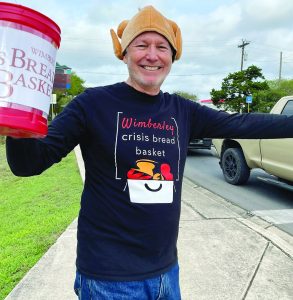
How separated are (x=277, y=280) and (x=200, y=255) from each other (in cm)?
77

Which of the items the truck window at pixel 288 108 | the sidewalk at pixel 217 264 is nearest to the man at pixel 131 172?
the sidewalk at pixel 217 264

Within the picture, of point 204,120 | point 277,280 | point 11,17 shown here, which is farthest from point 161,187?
point 277,280

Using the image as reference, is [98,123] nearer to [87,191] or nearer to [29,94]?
[87,191]

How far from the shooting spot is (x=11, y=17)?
1.17 m

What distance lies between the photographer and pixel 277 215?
5551 mm

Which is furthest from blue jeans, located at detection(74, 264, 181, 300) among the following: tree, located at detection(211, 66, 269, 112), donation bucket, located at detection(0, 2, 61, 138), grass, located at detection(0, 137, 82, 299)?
tree, located at detection(211, 66, 269, 112)

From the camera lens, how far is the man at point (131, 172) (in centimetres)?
159

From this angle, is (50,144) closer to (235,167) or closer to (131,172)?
(131,172)

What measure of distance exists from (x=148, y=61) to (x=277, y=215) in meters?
4.46

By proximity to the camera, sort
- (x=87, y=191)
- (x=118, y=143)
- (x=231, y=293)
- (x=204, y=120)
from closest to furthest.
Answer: (x=118, y=143), (x=87, y=191), (x=204, y=120), (x=231, y=293)

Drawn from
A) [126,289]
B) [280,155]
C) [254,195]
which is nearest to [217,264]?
[126,289]

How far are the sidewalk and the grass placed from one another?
0.52ft

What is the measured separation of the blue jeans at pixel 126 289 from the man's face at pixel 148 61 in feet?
2.72

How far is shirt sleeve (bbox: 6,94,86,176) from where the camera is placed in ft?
4.28
